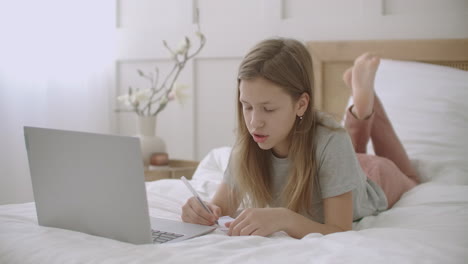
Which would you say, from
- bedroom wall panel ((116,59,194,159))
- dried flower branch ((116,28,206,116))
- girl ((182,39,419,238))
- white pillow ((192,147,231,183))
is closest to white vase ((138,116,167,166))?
dried flower branch ((116,28,206,116))

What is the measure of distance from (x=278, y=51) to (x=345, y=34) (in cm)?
114

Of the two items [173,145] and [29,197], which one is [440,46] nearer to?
[173,145]

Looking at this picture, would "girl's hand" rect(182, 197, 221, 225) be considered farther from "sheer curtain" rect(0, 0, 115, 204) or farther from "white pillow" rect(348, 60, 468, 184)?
"sheer curtain" rect(0, 0, 115, 204)

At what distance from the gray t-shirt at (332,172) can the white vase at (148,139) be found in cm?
110

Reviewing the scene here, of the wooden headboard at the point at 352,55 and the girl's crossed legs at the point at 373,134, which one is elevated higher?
the wooden headboard at the point at 352,55

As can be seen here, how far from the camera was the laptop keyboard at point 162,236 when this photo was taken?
106cm

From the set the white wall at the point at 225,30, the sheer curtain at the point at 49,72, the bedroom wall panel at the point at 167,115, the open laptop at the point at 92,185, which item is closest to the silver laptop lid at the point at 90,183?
the open laptop at the point at 92,185

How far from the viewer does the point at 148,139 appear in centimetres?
245

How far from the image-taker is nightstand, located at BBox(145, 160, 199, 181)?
2.36 meters

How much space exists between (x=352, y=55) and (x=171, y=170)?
3.03 ft

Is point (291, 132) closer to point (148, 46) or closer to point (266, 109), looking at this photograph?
point (266, 109)

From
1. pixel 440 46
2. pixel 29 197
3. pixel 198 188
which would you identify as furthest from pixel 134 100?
pixel 440 46

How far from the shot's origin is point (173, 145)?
112 inches

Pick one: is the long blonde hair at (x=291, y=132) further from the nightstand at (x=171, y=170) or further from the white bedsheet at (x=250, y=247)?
the nightstand at (x=171, y=170)
